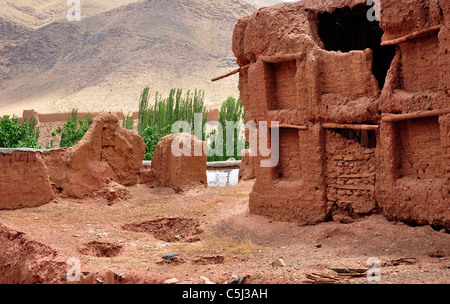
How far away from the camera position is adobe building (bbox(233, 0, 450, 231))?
7.97 metres

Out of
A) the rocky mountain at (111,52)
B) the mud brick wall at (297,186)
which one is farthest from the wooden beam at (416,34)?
the rocky mountain at (111,52)

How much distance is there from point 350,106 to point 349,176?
4.05 feet

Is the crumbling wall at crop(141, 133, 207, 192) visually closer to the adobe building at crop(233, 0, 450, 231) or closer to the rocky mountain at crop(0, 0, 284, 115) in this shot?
the adobe building at crop(233, 0, 450, 231)

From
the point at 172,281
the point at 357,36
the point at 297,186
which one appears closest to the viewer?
the point at 172,281

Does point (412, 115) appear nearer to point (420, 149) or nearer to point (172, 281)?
point (420, 149)

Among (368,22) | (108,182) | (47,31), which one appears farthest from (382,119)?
(47,31)

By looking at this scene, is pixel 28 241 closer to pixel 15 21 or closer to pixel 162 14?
pixel 162 14

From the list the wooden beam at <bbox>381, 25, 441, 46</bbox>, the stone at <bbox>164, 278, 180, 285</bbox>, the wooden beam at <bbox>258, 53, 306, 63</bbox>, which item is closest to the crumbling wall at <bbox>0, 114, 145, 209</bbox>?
the wooden beam at <bbox>258, 53, 306, 63</bbox>

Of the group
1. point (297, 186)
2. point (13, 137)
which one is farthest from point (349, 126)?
point (13, 137)

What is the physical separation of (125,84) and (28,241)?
134ft

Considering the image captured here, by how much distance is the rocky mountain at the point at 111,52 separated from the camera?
48031 mm

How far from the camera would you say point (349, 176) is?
905 cm

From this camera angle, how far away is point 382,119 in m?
8.54

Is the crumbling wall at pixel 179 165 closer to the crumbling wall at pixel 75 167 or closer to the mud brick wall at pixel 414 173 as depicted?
the crumbling wall at pixel 75 167
